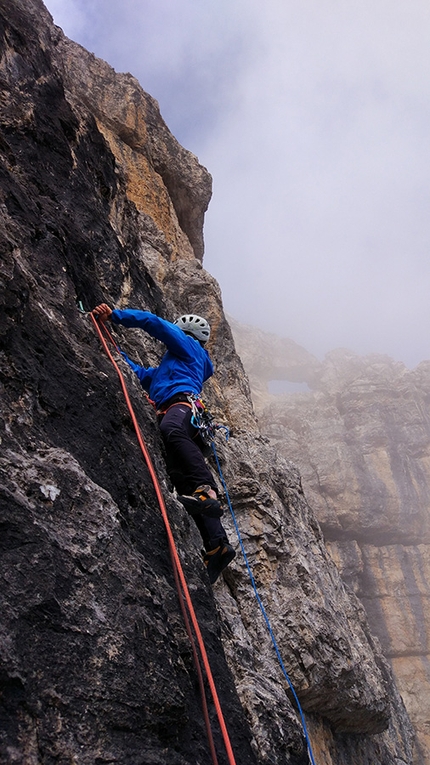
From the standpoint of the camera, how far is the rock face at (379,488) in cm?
2881

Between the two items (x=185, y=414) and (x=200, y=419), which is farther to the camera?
(x=200, y=419)

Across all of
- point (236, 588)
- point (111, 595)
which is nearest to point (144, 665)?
point (111, 595)

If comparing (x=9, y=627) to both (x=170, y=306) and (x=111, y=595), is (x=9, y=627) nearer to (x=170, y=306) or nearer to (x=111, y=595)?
(x=111, y=595)

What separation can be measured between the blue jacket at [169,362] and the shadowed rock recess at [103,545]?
496 mm

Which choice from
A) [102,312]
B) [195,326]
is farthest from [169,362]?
[102,312]

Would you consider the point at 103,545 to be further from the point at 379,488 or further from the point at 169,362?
the point at 379,488

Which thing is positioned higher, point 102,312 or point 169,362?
point 169,362

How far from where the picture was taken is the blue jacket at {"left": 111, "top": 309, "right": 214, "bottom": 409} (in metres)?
4.86

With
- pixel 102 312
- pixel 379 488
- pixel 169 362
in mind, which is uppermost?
pixel 379 488

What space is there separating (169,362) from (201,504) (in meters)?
1.61

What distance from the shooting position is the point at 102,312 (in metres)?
4.64

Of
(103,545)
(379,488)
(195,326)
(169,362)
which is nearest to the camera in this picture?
(103,545)

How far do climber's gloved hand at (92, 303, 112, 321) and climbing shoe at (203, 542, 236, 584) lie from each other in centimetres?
223

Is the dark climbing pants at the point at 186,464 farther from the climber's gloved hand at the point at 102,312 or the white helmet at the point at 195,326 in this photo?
the white helmet at the point at 195,326
